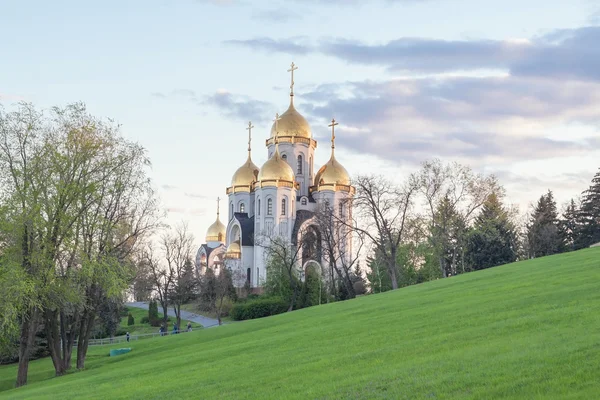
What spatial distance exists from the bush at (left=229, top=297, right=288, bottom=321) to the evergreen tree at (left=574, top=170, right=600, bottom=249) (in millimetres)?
28526

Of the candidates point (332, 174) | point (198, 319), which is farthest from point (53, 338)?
point (332, 174)

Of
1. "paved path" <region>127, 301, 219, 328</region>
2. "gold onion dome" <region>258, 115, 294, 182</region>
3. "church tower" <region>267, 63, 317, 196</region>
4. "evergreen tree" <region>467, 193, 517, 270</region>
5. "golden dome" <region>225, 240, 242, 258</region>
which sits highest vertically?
"church tower" <region>267, 63, 317, 196</region>

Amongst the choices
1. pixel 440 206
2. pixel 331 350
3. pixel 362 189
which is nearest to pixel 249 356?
pixel 331 350

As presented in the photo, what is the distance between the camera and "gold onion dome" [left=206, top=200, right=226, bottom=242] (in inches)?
4112

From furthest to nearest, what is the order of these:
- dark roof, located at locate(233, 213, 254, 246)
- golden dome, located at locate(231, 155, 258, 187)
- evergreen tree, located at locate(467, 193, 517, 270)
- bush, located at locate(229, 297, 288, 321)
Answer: golden dome, located at locate(231, 155, 258, 187), dark roof, located at locate(233, 213, 254, 246), bush, located at locate(229, 297, 288, 321), evergreen tree, located at locate(467, 193, 517, 270)

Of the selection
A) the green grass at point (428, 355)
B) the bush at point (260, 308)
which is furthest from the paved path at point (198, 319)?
the green grass at point (428, 355)

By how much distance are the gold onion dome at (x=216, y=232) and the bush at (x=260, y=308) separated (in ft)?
126

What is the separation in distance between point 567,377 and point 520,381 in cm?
67

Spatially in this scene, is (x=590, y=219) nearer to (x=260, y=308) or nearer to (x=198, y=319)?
(x=260, y=308)

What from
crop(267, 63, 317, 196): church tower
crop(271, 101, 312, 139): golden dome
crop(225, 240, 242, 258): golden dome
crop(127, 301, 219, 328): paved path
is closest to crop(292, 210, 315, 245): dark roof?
crop(267, 63, 317, 196): church tower

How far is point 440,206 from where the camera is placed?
5550 cm

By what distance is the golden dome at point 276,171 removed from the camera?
87500mm

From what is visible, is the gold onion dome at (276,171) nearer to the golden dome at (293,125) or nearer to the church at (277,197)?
the church at (277,197)

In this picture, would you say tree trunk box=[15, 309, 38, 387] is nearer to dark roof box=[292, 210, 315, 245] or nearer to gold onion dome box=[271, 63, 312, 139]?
dark roof box=[292, 210, 315, 245]
